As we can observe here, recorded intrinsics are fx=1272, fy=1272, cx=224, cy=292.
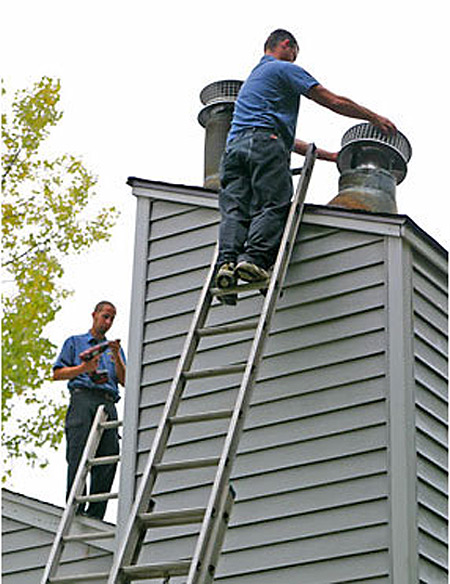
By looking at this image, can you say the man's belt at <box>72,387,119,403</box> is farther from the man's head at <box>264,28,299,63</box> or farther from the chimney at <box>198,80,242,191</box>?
the man's head at <box>264,28,299,63</box>

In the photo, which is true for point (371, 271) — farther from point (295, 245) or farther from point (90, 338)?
point (90, 338)

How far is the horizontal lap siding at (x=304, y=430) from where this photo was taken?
27.5 ft

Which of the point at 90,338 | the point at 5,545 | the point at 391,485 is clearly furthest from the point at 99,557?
the point at 391,485

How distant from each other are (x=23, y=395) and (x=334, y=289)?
671 centimetres

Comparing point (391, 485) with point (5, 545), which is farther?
point (5, 545)

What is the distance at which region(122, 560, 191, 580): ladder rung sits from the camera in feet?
21.3

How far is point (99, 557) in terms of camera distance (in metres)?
9.93

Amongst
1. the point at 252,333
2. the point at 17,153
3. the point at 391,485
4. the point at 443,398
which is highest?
the point at 17,153

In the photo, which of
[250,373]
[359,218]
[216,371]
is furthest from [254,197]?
[250,373]

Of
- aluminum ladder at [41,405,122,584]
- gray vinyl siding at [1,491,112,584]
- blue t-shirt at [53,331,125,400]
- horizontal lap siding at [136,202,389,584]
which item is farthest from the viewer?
blue t-shirt at [53,331,125,400]

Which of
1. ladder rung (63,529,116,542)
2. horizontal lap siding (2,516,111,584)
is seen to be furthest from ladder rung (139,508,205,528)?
horizontal lap siding (2,516,111,584)

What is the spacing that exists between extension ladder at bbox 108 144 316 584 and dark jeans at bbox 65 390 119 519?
2695 mm

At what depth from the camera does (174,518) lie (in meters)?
6.69

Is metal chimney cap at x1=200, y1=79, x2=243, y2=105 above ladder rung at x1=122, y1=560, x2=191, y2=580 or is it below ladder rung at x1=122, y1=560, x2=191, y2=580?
above
